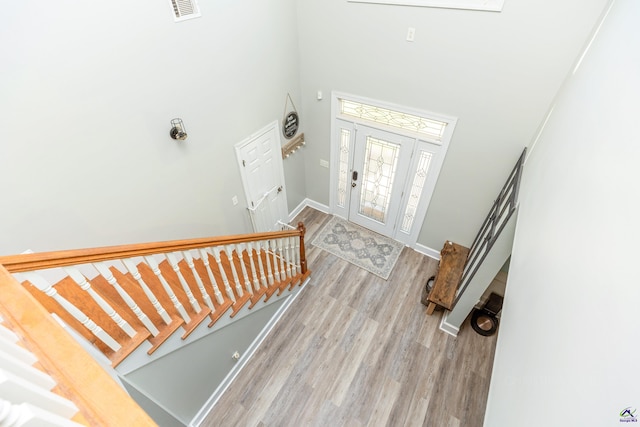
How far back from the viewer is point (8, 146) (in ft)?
5.68

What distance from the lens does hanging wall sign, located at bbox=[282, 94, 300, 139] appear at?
4.01 metres

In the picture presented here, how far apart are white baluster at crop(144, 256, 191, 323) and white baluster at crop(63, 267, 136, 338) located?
275 mm

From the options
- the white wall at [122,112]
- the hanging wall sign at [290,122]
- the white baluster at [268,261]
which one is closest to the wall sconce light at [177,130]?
the white wall at [122,112]

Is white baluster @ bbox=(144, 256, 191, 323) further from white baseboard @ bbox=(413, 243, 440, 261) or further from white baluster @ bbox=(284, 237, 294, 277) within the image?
white baseboard @ bbox=(413, 243, 440, 261)

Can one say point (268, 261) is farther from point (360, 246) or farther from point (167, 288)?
point (360, 246)

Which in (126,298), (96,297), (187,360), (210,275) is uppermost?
(96,297)

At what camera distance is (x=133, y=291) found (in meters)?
2.25

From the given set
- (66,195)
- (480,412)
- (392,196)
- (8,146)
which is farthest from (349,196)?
(8,146)

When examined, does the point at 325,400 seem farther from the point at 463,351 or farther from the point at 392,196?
the point at 392,196

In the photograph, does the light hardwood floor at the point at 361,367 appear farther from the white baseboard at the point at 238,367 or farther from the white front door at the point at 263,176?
the white front door at the point at 263,176

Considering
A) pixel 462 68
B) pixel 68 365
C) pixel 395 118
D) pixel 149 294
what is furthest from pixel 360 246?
pixel 68 365

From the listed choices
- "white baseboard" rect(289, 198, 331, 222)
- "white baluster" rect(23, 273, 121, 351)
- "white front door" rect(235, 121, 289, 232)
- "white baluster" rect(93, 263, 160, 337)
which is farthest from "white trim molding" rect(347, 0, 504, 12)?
"white baluster" rect(23, 273, 121, 351)

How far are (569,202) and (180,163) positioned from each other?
2.98m

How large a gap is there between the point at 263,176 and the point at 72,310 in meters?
2.86
